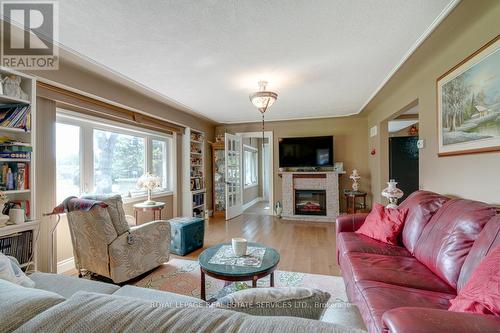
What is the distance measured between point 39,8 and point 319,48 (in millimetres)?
2324

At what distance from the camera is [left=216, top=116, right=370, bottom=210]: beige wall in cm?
548

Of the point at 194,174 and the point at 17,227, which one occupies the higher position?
the point at 194,174

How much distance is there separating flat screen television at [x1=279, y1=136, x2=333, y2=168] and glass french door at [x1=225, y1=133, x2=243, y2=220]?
44.1 inches

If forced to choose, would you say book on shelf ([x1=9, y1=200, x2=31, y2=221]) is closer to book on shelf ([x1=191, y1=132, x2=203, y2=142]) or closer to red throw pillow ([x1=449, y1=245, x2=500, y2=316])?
red throw pillow ([x1=449, y1=245, x2=500, y2=316])

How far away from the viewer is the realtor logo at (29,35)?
1.73 meters

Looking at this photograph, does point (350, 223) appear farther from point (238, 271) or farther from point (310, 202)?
point (310, 202)

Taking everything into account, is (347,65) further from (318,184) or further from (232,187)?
(232,187)

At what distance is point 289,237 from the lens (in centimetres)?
408

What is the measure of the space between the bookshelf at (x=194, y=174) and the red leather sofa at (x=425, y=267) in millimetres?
3643

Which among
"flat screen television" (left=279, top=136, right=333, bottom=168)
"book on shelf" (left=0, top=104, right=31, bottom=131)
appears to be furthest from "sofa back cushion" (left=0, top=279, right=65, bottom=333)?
"flat screen television" (left=279, top=136, right=333, bottom=168)

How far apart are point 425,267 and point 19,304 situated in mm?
2280

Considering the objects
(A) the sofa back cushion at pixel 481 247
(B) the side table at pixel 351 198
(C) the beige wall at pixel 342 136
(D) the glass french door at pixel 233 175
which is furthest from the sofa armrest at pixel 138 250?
(B) the side table at pixel 351 198

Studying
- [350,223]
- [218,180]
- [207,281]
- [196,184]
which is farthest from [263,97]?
[218,180]

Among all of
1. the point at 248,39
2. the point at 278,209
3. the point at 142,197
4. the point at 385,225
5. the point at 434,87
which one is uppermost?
the point at 248,39
